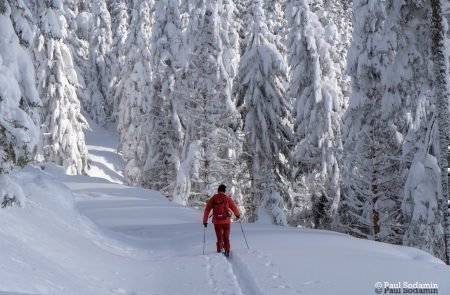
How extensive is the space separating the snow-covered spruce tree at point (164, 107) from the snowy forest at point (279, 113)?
0.36 ft

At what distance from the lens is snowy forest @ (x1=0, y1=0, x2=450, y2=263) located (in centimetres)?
1187

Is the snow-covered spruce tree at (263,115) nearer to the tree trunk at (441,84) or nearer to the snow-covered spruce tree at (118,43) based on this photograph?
the tree trunk at (441,84)

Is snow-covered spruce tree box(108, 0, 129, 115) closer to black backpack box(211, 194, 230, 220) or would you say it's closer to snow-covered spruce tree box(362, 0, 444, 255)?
snow-covered spruce tree box(362, 0, 444, 255)

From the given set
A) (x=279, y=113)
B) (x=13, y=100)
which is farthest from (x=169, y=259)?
(x=279, y=113)

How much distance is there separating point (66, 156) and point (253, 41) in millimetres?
15151

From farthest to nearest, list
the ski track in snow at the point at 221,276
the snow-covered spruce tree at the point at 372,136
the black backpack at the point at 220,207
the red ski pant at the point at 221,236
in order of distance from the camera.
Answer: the snow-covered spruce tree at the point at 372,136 → the black backpack at the point at 220,207 → the red ski pant at the point at 221,236 → the ski track in snow at the point at 221,276

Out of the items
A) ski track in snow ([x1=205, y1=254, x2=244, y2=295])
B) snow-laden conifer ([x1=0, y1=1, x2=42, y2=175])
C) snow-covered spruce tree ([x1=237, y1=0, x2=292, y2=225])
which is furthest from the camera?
snow-covered spruce tree ([x1=237, y1=0, x2=292, y2=225])

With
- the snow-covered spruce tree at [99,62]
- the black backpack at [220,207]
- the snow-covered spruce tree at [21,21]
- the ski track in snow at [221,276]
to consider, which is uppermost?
the snow-covered spruce tree at [99,62]

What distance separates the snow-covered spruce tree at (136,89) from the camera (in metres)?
39.4

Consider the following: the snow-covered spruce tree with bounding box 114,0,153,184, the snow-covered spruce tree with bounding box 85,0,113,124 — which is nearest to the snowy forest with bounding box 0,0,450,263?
the snow-covered spruce tree with bounding box 114,0,153,184

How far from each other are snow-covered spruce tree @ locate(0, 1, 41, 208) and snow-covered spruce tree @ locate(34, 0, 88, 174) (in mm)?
19952

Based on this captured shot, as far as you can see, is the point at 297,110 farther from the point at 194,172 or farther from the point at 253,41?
the point at 194,172

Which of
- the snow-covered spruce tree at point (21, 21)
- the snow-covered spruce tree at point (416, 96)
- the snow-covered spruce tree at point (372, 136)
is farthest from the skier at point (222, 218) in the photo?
the snow-covered spruce tree at point (372, 136)

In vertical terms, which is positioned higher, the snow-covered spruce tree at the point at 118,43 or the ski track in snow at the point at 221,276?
the snow-covered spruce tree at the point at 118,43
